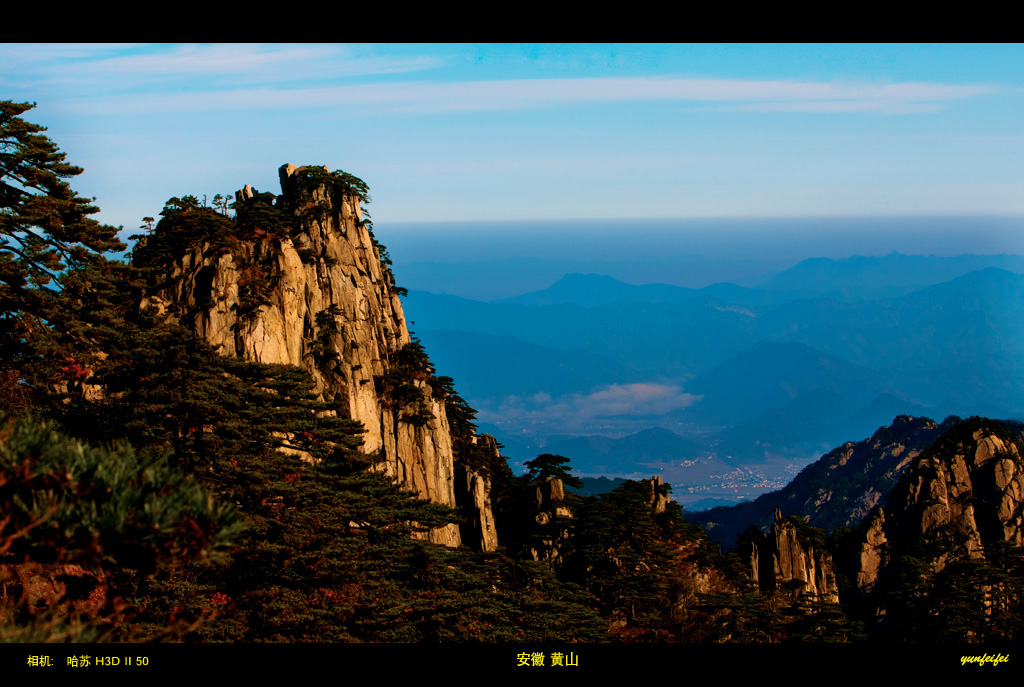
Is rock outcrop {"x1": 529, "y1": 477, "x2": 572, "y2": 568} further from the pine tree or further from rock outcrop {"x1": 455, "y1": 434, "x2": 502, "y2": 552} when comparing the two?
the pine tree

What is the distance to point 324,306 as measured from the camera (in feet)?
125

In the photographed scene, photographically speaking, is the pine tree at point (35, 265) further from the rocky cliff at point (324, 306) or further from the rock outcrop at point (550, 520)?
the rock outcrop at point (550, 520)

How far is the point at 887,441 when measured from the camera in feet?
543

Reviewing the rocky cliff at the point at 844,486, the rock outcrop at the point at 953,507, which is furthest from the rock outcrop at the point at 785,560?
the rocky cliff at the point at 844,486

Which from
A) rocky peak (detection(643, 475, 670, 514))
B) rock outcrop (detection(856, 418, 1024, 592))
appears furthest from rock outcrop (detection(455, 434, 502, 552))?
rock outcrop (detection(856, 418, 1024, 592))

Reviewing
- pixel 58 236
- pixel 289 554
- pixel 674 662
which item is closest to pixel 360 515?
pixel 289 554

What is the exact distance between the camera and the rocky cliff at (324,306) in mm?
31469

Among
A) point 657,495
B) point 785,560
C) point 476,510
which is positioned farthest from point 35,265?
point 785,560

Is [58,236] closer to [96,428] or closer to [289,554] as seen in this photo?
[96,428]

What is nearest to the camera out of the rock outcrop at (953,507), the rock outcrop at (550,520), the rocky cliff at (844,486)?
the rock outcrop at (550,520)

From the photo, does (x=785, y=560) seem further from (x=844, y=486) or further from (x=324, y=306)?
(x=844, y=486)

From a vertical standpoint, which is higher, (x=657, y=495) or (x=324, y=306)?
(x=324, y=306)

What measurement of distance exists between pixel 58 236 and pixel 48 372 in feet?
13.0

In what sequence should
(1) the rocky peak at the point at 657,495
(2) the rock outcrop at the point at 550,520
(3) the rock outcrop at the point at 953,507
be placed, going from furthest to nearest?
(3) the rock outcrop at the point at 953,507 → (1) the rocky peak at the point at 657,495 → (2) the rock outcrop at the point at 550,520
